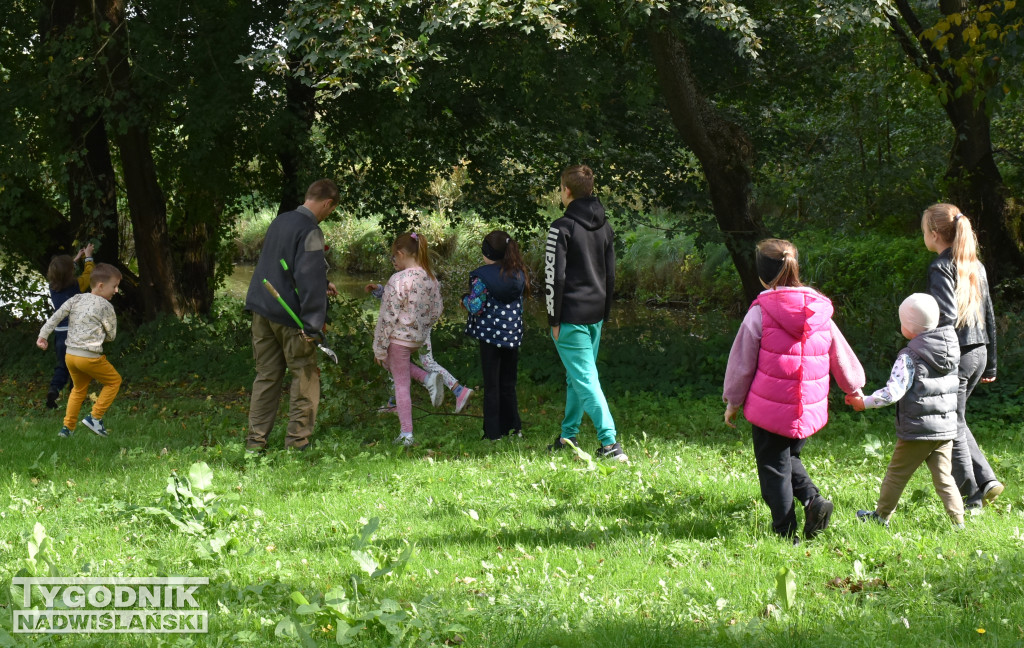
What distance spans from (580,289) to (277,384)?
2505 mm

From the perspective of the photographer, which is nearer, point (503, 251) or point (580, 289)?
point (580, 289)

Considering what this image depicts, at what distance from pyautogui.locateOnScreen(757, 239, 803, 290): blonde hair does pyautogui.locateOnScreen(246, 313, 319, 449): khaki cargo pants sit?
3.72 metres

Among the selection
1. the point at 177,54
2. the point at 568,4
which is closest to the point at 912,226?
the point at 568,4

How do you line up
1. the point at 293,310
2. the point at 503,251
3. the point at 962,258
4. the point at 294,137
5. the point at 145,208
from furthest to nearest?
the point at 145,208, the point at 294,137, the point at 503,251, the point at 293,310, the point at 962,258

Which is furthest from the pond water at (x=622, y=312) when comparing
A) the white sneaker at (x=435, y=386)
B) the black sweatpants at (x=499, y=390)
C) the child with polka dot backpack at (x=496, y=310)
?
the child with polka dot backpack at (x=496, y=310)

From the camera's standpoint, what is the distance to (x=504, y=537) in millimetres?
5312

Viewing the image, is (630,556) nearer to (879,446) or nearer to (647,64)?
(879,446)

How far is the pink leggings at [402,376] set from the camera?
8070 millimetres

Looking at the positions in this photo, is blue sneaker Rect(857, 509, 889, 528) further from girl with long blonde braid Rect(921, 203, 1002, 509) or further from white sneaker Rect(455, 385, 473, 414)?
white sneaker Rect(455, 385, 473, 414)

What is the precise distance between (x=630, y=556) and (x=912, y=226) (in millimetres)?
15508

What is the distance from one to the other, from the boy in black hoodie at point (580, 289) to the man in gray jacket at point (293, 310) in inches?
68.4

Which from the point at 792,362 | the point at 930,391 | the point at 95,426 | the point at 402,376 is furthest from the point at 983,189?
the point at 95,426

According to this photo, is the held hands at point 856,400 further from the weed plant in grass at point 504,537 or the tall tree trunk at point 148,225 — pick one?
the tall tree trunk at point 148,225

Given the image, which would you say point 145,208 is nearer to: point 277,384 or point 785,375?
point 277,384
